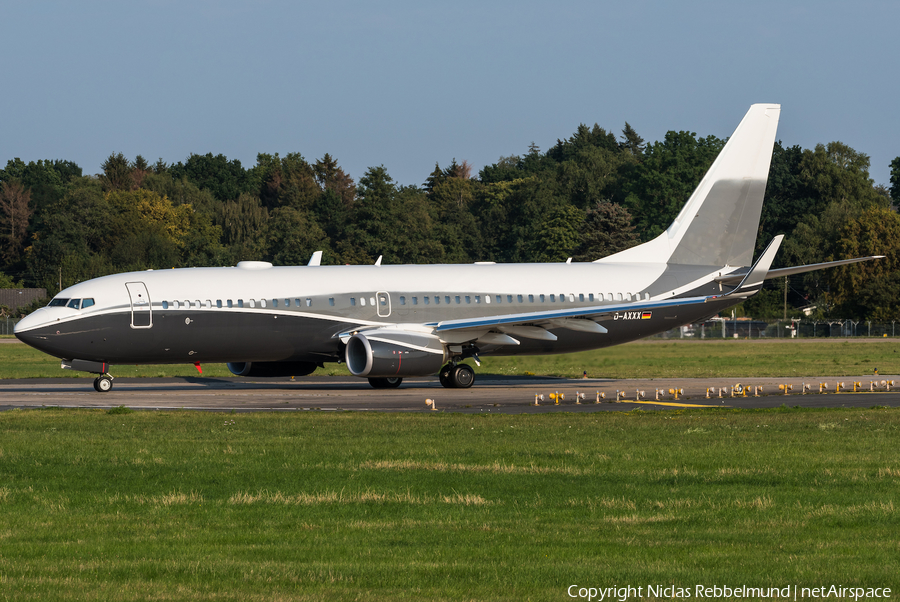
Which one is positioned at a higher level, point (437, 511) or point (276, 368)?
point (276, 368)

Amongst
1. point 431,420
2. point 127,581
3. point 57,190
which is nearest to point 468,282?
point 431,420

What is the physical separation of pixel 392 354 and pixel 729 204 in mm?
16153

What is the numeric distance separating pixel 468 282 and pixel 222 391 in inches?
363

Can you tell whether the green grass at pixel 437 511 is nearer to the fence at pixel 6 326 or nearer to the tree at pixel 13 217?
the fence at pixel 6 326

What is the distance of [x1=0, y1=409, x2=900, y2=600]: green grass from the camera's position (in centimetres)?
1042

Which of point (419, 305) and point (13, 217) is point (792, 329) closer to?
point (419, 305)

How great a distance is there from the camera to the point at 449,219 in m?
162

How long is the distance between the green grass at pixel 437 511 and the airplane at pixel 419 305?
445 inches

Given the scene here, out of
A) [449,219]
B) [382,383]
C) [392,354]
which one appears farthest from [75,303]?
[449,219]

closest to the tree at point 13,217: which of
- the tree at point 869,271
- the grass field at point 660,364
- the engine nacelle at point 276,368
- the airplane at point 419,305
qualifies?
the grass field at point 660,364

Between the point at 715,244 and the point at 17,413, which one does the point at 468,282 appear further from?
the point at 17,413

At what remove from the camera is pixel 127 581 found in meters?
10.4

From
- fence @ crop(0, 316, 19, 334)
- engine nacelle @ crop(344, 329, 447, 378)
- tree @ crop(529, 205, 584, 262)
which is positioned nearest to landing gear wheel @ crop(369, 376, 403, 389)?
engine nacelle @ crop(344, 329, 447, 378)

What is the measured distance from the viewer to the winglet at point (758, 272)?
39.5m
